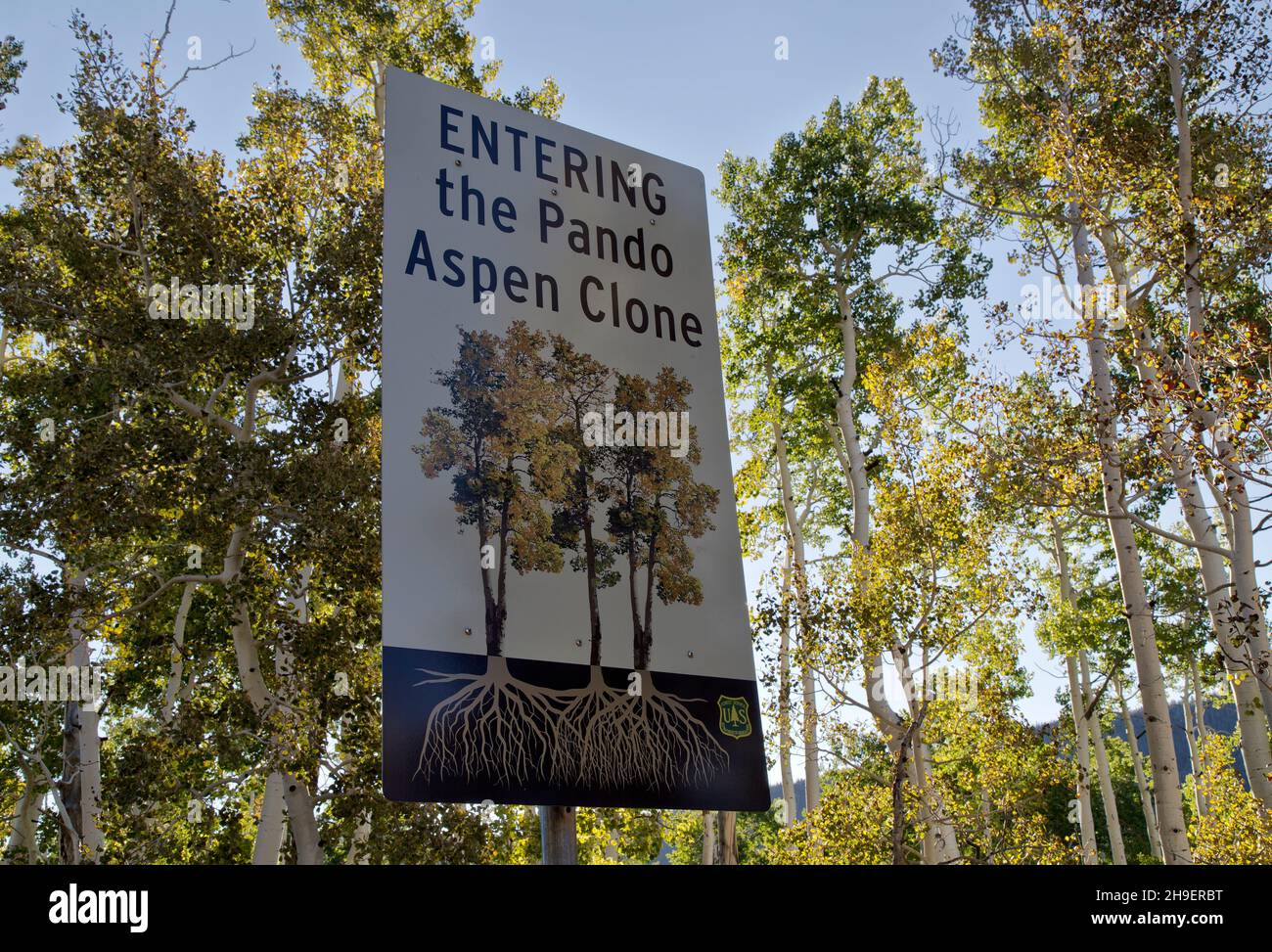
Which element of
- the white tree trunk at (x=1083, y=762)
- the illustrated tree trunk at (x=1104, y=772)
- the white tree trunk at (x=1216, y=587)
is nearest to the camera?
the white tree trunk at (x=1216, y=587)

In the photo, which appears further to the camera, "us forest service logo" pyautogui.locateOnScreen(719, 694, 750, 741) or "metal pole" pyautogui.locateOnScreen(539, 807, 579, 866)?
"us forest service logo" pyautogui.locateOnScreen(719, 694, 750, 741)

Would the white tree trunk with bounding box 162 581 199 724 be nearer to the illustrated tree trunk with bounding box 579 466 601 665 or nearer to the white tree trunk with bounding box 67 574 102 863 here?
the white tree trunk with bounding box 67 574 102 863

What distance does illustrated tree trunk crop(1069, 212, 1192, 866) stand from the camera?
9.70m

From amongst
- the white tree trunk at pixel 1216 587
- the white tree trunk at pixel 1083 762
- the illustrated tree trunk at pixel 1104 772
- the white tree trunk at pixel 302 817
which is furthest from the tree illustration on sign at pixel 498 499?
the illustrated tree trunk at pixel 1104 772

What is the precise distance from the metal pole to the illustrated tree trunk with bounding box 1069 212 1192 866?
7.55 meters

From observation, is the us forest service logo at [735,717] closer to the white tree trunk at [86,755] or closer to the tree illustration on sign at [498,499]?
the tree illustration on sign at [498,499]

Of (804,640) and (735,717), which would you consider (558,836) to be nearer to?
(735,717)

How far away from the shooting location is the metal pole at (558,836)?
3455mm

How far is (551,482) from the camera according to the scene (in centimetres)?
408

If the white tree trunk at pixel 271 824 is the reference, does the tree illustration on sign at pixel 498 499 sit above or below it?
above

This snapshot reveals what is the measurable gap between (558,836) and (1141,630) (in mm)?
8458

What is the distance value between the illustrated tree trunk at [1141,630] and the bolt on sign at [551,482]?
6580mm

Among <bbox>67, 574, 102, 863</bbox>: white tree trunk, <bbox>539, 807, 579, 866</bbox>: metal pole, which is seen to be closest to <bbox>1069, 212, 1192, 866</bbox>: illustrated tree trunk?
<bbox>539, 807, 579, 866</bbox>: metal pole
